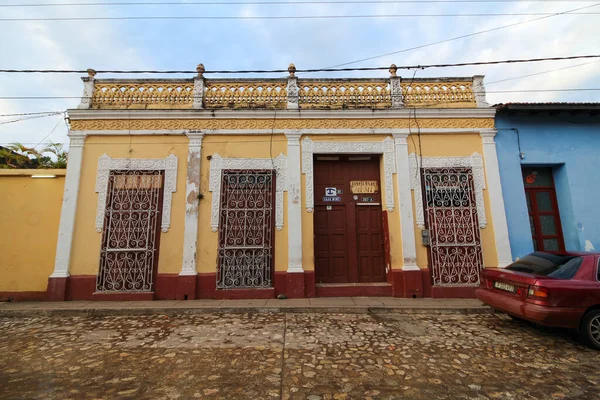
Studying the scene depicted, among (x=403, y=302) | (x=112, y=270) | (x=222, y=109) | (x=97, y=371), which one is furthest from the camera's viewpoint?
(x=222, y=109)

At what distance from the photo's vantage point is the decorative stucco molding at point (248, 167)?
670cm

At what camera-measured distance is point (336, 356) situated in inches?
142

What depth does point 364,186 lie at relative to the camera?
23.8ft

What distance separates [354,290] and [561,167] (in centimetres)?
621

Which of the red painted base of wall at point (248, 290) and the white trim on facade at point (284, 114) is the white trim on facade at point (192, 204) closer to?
the red painted base of wall at point (248, 290)

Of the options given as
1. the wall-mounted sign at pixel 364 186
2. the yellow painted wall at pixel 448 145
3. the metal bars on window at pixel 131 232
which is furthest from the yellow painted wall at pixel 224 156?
the yellow painted wall at pixel 448 145

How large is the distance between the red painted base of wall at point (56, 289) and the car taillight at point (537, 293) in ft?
29.0

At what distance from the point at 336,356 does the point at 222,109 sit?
600cm

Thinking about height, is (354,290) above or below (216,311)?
above

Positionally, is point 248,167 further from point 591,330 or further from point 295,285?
point 591,330

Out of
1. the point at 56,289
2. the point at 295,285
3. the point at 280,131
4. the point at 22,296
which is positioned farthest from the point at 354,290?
the point at 22,296

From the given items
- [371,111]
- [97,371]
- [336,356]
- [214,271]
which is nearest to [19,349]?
[97,371]

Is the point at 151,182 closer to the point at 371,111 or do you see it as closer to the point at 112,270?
the point at 112,270

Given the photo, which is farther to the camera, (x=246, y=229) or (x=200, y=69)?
(x=200, y=69)
